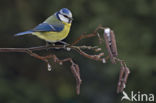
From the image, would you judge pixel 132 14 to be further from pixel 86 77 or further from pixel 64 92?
pixel 64 92

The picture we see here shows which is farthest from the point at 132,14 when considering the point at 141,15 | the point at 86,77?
the point at 86,77

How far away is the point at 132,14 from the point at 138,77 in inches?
33.1

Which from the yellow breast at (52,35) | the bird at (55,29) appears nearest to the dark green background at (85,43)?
the bird at (55,29)

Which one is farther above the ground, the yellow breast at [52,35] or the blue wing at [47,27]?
the blue wing at [47,27]

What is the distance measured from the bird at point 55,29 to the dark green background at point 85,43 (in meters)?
2.57

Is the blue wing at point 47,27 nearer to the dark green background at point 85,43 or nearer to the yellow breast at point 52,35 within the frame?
the yellow breast at point 52,35

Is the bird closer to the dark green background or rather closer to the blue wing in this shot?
the blue wing

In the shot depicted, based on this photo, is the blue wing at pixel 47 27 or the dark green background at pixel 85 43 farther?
the dark green background at pixel 85 43

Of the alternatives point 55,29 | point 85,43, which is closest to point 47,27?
point 55,29

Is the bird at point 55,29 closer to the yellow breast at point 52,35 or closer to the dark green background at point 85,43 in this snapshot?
the yellow breast at point 52,35

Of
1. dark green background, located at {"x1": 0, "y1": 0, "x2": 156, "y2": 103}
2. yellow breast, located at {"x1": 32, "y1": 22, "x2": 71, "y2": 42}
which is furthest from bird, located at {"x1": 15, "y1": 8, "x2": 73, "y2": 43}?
dark green background, located at {"x1": 0, "y1": 0, "x2": 156, "y2": 103}

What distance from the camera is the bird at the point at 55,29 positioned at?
1.95m

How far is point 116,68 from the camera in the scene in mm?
4789

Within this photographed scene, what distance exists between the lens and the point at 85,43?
5102 mm
